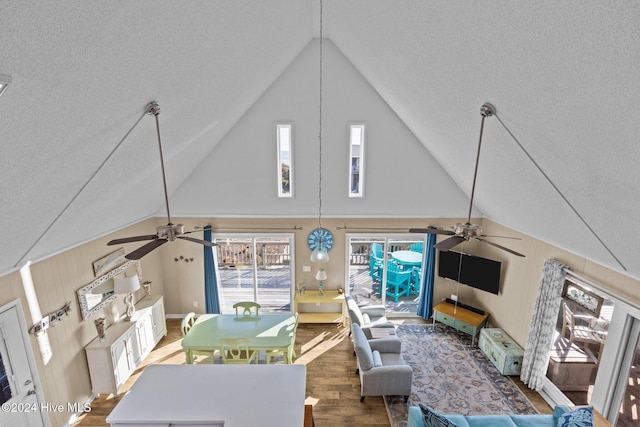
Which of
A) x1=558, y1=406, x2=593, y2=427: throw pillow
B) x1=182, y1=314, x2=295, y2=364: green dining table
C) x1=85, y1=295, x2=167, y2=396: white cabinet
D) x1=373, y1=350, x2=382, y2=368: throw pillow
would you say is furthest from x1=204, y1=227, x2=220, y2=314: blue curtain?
x1=558, y1=406, x2=593, y2=427: throw pillow

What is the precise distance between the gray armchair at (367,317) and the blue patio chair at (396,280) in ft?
3.90

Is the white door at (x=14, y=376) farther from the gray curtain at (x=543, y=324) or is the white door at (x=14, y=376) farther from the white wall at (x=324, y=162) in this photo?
the gray curtain at (x=543, y=324)

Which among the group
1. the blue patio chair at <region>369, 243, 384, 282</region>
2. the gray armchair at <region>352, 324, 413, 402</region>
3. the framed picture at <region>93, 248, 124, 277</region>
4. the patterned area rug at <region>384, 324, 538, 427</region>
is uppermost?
the framed picture at <region>93, 248, 124, 277</region>

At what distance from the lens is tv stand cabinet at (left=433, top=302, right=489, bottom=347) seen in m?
6.48

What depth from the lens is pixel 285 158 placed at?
637 centimetres

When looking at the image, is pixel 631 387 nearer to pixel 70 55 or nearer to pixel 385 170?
pixel 385 170

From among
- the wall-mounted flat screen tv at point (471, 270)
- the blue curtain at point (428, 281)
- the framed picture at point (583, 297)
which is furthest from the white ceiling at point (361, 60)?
the blue curtain at point (428, 281)

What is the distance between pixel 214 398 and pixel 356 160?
182 inches

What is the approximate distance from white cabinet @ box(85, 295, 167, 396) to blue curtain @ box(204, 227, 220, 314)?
3.26ft

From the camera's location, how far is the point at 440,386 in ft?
17.6

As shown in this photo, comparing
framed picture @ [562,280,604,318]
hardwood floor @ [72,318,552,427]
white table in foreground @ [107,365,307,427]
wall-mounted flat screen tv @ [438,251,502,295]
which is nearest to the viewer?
white table in foreground @ [107,365,307,427]

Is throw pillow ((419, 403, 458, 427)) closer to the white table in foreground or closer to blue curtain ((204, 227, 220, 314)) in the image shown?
the white table in foreground

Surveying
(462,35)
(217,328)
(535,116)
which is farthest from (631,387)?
(217,328)

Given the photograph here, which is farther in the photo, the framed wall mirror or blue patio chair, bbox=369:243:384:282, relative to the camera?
blue patio chair, bbox=369:243:384:282
